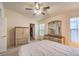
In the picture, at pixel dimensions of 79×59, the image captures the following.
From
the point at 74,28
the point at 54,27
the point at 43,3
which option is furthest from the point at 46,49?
the point at 43,3

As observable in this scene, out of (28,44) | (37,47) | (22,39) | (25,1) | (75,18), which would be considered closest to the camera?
(25,1)

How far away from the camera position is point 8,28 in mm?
2715

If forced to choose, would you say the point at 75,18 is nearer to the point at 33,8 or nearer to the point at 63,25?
the point at 63,25

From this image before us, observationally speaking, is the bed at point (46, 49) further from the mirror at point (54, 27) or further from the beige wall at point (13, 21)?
the beige wall at point (13, 21)

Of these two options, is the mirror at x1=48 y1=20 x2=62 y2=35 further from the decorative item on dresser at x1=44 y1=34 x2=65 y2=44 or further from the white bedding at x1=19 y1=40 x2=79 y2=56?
the white bedding at x1=19 y1=40 x2=79 y2=56

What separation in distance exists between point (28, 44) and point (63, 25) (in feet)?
2.93

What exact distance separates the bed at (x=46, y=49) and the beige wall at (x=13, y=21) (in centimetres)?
41

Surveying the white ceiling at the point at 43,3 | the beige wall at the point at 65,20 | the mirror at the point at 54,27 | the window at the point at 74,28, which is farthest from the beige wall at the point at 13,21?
the window at the point at 74,28

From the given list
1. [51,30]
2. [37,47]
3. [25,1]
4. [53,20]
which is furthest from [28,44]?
[25,1]

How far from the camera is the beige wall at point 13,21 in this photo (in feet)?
8.24

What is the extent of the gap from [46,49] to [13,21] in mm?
987

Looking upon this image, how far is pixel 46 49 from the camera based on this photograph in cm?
227

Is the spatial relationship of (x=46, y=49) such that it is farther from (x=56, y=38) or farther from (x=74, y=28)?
(x=74, y=28)

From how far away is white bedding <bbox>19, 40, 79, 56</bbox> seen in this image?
6.62 feet
